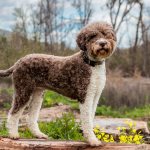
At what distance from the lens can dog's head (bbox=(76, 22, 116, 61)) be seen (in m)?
6.57

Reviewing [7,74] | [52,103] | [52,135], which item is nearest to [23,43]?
[52,103]

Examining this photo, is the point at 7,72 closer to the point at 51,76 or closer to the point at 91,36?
the point at 51,76

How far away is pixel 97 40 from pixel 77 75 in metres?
0.56

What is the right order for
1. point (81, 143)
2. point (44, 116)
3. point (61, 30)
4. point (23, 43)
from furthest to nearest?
point (61, 30)
point (23, 43)
point (44, 116)
point (81, 143)

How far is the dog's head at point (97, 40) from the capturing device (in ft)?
21.6

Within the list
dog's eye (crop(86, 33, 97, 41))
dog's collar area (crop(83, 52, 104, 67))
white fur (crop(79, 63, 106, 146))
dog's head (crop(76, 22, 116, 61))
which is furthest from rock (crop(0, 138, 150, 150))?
dog's eye (crop(86, 33, 97, 41))

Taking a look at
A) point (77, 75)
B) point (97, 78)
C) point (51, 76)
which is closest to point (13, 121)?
point (51, 76)

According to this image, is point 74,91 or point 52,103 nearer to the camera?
point 74,91

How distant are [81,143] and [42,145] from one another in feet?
1.68

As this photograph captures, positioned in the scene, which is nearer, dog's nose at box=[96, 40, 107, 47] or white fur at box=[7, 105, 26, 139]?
dog's nose at box=[96, 40, 107, 47]

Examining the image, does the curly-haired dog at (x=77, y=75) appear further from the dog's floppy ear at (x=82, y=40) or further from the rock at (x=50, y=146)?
the rock at (x=50, y=146)

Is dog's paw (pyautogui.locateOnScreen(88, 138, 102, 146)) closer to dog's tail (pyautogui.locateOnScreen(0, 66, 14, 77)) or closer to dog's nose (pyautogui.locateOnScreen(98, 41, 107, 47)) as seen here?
dog's nose (pyautogui.locateOnScreen(98, 41, 107, 47))

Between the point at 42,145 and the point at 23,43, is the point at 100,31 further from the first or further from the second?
the point at 23,43

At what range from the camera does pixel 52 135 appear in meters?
10.0
